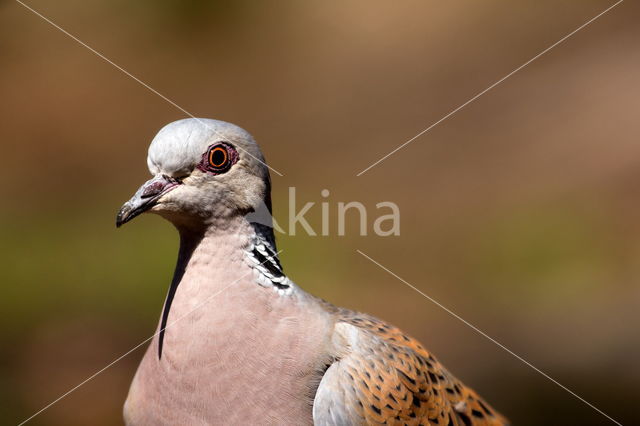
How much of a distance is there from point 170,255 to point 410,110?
4780 mm

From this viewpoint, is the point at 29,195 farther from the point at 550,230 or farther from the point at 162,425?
the point at 162,425

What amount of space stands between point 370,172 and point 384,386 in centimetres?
777

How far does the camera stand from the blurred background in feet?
24.5

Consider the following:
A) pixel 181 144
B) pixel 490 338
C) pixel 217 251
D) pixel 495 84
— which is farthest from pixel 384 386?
pixel 495 84

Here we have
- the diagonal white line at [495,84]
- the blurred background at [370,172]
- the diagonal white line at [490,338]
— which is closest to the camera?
the diagonal white line at [490,338]

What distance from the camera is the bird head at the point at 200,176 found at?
290 centimetres

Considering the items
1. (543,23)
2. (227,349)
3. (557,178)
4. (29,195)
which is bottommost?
(227,349)

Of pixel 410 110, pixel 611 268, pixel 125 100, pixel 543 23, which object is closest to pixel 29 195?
pixel 125 100

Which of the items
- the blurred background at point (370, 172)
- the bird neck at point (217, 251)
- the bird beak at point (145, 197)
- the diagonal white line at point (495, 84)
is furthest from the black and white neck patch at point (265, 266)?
the diagonal white line at point (495, 84)

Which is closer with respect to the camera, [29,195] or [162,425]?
[162,425]

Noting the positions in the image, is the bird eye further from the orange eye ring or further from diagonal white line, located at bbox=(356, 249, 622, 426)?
diagonal white line, located at bbox=(356, 249, 622, 426)

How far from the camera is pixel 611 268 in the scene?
8.70 meters

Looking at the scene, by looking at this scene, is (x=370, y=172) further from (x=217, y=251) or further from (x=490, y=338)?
(x=217, y=251)

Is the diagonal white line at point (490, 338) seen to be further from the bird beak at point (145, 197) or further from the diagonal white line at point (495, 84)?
the bird beak at point (145, 197)
